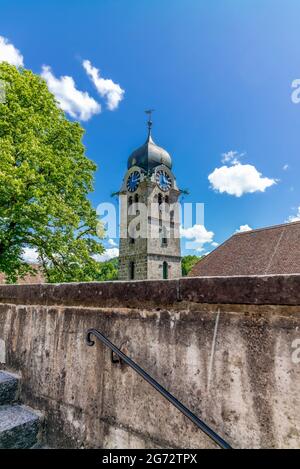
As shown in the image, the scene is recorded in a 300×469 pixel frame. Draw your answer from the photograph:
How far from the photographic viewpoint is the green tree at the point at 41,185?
35.2 ft

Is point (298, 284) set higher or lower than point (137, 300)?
higher

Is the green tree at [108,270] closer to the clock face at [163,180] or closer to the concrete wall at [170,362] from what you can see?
the concrete wall at [170,362]

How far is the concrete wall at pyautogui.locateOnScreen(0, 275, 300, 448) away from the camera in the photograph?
5.01 ft

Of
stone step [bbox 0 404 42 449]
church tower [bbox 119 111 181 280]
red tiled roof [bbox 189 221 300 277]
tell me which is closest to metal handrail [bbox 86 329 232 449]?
stone step [bbox 0 404 42 449]

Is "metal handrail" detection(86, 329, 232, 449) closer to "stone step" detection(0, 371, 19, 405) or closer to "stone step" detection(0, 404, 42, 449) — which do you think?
"stone step" detection(0, 404, 42, 449)

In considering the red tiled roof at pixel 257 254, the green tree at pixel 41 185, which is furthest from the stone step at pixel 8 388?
the red tiled roof at pixel 257 254

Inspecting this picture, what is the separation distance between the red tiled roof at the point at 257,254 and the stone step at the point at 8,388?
51.2 ft

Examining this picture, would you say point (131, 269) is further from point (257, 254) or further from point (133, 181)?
point (257, 254)

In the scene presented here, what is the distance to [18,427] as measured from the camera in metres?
2.31

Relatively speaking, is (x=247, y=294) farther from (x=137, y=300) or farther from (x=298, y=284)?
(x=137, y=300)

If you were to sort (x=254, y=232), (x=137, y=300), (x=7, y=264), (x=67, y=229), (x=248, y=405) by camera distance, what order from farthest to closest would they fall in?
(x=254, y=232)
(x=67, y=229)
(x=7, y=264)
(x=137, y=300)
(x=248, y=405)

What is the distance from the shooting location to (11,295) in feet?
10.8
